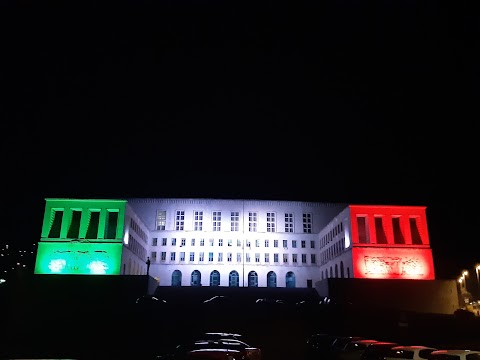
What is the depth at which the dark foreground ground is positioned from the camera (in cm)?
2108

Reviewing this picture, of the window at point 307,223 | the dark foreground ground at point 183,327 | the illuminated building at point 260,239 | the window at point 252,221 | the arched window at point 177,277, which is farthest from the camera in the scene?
the window at point 307,223

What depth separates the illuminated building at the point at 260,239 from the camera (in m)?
46.7

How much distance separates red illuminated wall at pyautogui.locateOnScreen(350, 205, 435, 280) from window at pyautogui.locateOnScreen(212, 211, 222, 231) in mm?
22147

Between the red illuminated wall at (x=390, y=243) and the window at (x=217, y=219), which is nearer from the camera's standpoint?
the red illuminated wall at (x=390, y=243)

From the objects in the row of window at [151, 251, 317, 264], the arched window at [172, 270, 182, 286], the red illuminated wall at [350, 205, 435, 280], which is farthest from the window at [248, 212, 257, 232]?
the red illuminated wall at [350, 205, 435, 280]

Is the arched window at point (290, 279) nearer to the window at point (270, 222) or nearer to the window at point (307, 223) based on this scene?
the window at point (307, 223)

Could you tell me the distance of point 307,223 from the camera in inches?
2574

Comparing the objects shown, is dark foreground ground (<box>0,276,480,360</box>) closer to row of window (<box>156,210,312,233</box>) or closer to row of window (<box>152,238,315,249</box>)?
row of window (<box>152,238,315,249</box>)

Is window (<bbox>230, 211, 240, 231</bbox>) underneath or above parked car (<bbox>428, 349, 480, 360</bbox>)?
above

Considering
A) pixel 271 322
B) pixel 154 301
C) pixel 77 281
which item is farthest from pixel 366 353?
pixel 77 281

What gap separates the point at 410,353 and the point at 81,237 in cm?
3753

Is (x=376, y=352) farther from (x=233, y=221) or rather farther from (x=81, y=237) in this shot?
(x=233, y=221)

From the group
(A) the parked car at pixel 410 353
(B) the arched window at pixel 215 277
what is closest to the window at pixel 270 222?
(B) the arched window at pixel 215 277

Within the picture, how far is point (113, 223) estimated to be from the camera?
46.0 meters
